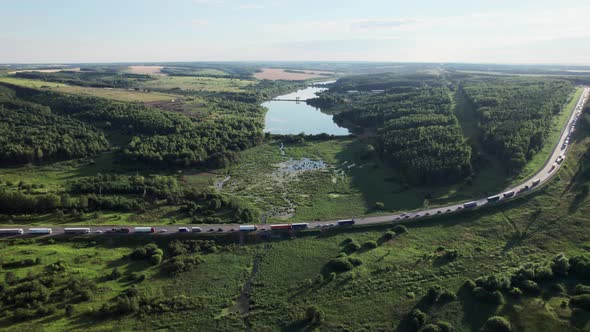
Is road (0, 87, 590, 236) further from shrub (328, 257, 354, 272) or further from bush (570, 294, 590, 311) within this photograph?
bush (570, 294, 590, 311)

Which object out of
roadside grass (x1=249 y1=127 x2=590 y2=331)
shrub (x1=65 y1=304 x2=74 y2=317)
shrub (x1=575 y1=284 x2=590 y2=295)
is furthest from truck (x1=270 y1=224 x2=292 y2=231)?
shrub (x1=575 y1=284 x2=590 y2=295)

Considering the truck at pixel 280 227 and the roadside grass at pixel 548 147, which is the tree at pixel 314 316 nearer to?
the truck at pixel 280 227

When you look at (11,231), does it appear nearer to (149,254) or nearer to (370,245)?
(149,254)

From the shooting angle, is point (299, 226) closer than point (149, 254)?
No

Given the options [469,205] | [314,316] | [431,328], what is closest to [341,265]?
[314,316]

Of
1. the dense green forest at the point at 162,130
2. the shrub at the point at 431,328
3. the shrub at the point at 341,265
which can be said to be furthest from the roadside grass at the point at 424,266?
the dense green forest at the point at 162,130
